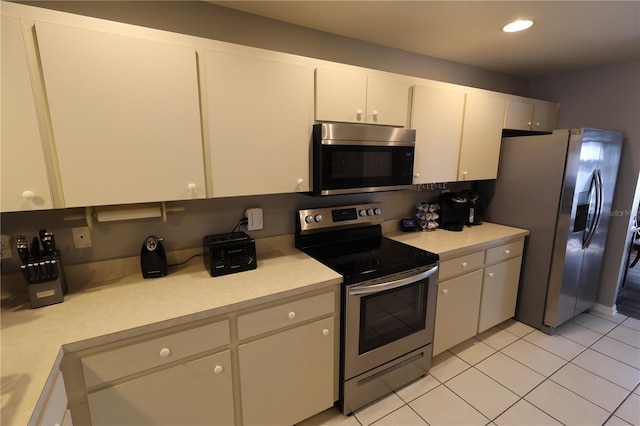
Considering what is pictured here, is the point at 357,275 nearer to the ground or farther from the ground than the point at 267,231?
nearer to the ground

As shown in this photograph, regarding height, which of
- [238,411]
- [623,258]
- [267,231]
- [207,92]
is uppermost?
[207,92]

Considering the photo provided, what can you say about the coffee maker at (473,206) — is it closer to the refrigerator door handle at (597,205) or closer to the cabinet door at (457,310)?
the cabinet door at (457,310)

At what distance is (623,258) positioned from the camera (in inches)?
110

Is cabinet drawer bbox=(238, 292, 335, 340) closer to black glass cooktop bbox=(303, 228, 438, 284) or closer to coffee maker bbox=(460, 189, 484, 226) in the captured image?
black glass cooktop bbox=(303, 228, 438, 284)

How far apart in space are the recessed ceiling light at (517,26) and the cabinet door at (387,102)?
0.71 meters

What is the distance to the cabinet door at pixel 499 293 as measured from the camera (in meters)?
2.41

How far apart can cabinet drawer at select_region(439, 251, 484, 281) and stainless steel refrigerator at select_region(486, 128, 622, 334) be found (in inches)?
27.4

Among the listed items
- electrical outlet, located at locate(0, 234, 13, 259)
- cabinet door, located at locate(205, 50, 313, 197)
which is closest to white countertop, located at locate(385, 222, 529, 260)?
cabinet door, located at locate(205, 50, 313, 197)

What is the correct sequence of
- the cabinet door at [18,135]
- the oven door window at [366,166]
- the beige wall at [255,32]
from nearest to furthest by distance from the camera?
the cabinet door at [18,135] → the beige wall at [255,32] → the oven door window at [366,166]

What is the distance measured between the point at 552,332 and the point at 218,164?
3035 millimetres

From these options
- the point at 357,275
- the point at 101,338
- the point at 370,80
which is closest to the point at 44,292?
the point at 101,338

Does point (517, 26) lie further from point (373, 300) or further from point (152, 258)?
point (152, 258)

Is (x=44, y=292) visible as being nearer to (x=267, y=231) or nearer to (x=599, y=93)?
(x=267, y=231)

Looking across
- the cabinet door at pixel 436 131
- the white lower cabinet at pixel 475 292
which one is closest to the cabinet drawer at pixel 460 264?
the white lower cabinet at pixel 475 292
